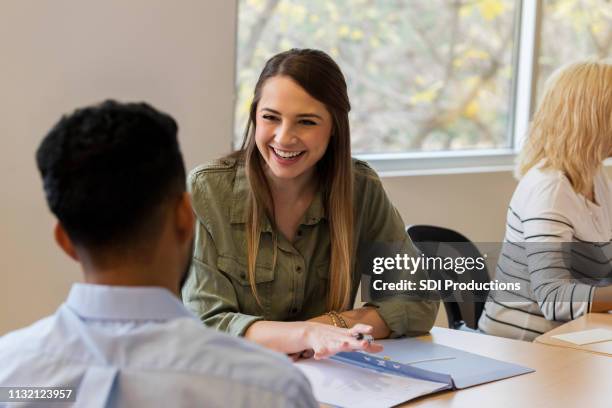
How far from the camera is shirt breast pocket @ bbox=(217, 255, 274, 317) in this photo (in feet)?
7.34

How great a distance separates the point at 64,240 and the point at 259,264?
1137 millimetres

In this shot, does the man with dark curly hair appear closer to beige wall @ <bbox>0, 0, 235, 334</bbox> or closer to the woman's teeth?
the woman's teeth

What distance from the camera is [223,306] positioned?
2172 mm

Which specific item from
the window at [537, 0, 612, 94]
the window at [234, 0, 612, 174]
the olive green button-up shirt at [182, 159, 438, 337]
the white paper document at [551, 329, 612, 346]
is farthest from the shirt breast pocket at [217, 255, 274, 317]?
the window at [537, 0, 612, 94]

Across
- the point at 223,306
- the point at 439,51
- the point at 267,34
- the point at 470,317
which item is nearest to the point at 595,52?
the point at 439,51

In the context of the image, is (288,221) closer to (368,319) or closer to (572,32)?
(368,319)

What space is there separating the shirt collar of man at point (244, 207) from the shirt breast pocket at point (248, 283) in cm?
10

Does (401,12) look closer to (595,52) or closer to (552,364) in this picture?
(595,52)

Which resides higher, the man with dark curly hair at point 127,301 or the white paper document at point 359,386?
the man with dark curly hair at point 127,301

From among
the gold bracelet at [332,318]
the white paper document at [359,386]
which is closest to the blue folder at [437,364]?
the white paper document at [359,386]

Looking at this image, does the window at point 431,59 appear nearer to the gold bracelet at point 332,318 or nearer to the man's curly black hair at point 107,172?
the gold bracelet at point 332,318

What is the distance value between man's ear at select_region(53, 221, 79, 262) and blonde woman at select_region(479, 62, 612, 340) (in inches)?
72.5

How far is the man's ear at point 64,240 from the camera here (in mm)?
1142

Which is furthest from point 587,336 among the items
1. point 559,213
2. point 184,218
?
point 184,218
